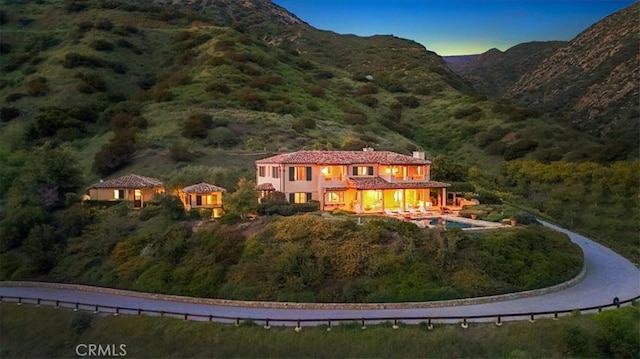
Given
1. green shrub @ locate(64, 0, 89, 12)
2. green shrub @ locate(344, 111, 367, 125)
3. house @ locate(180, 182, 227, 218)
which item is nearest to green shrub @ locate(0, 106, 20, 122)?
green shrub @ locate(344, 111, 367, 125)

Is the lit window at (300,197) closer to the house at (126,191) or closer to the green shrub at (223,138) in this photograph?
the house at (126,191)

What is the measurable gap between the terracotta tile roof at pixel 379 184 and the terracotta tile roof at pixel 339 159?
4.53 ft

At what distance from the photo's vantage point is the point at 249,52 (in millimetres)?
93000

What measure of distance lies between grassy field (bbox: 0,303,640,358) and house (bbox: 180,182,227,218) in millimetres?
15973

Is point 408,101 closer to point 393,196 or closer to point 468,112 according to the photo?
point 468,112

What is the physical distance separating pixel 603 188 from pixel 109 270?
143 feet

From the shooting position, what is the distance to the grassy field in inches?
854

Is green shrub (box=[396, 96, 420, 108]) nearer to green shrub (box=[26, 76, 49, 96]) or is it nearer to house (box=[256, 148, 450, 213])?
green shrub (box=[26, 76, 49, 96])

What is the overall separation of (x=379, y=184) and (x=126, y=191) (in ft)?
62.3

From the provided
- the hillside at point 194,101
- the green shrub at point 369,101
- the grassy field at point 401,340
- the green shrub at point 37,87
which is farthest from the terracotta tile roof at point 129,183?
the green shrub at point 369,101

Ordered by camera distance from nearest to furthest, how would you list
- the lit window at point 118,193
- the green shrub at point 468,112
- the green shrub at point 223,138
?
the lit window at point 118,193 → the green shrub at point 223,138 → the green shrub at point 468,112

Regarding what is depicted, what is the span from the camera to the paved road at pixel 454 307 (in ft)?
81.0

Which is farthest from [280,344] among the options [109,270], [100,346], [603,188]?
[603,188]

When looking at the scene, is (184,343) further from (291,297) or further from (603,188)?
(603,188)
